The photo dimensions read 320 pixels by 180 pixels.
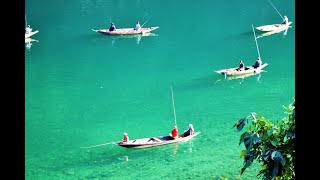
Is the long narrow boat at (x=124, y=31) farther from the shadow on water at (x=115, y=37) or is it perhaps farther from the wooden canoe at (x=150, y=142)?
the wooden canoe at (x=150, y=142)

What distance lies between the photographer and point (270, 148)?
6.84 ft

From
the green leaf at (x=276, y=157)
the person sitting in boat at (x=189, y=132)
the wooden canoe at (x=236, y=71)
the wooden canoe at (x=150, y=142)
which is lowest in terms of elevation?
the wooden canoe at (x=150, y=142)

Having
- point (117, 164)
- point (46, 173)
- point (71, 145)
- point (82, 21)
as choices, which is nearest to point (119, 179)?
point (117, 164)

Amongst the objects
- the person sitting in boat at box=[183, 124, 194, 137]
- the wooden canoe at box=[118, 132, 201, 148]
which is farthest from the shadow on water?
the wooden canoe at box=[118, 132, 201, 148]

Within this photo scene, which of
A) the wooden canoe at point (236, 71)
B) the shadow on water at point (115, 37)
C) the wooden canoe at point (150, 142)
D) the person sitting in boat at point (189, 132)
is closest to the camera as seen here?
the wooden canoe at point (150, 142)

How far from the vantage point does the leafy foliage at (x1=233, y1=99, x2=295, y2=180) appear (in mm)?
1893

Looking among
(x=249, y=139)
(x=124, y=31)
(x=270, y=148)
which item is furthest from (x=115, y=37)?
(x=249, y=139)

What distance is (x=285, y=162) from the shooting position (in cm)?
191

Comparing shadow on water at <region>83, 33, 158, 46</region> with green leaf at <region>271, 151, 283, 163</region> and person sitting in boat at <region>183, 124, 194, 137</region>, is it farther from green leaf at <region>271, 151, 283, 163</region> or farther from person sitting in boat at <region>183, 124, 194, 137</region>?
green leaf at <region>271, 151, 283, 163</region>

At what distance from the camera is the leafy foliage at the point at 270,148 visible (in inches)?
74.5

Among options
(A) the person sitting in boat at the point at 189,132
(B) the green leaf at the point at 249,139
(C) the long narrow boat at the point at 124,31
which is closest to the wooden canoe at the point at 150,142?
(A) the person sitting in boat at the point at 189,132

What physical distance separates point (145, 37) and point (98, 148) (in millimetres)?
9337
